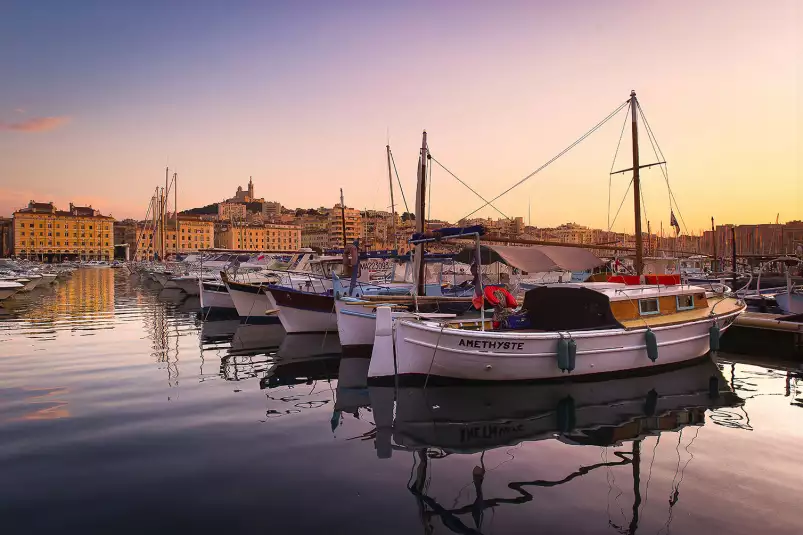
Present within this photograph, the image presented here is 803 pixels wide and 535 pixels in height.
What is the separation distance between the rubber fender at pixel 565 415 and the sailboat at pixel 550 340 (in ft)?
3.37

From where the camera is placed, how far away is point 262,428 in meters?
10.5

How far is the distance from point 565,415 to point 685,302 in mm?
7923

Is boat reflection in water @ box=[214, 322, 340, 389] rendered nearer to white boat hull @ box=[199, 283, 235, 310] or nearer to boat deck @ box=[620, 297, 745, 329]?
white boat hull @ box=[199, 283, 235, 310]

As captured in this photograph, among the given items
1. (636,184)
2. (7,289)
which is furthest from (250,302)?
(7,289)

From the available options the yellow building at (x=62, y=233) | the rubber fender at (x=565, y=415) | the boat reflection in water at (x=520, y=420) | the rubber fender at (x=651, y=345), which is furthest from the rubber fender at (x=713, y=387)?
the yellow building at (x=62, y=233)

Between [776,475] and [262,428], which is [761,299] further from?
[262,428]

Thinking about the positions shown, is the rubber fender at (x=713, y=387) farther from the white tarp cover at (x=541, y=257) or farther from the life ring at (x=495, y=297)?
the white tarp cover at (x=541, y=257)

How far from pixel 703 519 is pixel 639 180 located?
16222mm

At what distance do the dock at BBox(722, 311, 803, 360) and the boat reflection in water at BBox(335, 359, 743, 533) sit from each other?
5967 millimetres

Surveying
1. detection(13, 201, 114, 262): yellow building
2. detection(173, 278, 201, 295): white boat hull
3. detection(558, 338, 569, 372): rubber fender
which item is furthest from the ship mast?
detection(13, 201, 114, 262): yellow building

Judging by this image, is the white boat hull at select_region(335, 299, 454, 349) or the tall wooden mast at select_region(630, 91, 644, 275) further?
the tall wooden mast at select_region(630, 91, 644, 275)

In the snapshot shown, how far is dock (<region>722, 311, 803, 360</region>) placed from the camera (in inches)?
775

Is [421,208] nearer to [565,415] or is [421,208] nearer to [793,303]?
[565,415]

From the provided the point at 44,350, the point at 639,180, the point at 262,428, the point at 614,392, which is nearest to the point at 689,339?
the point at 614,392
